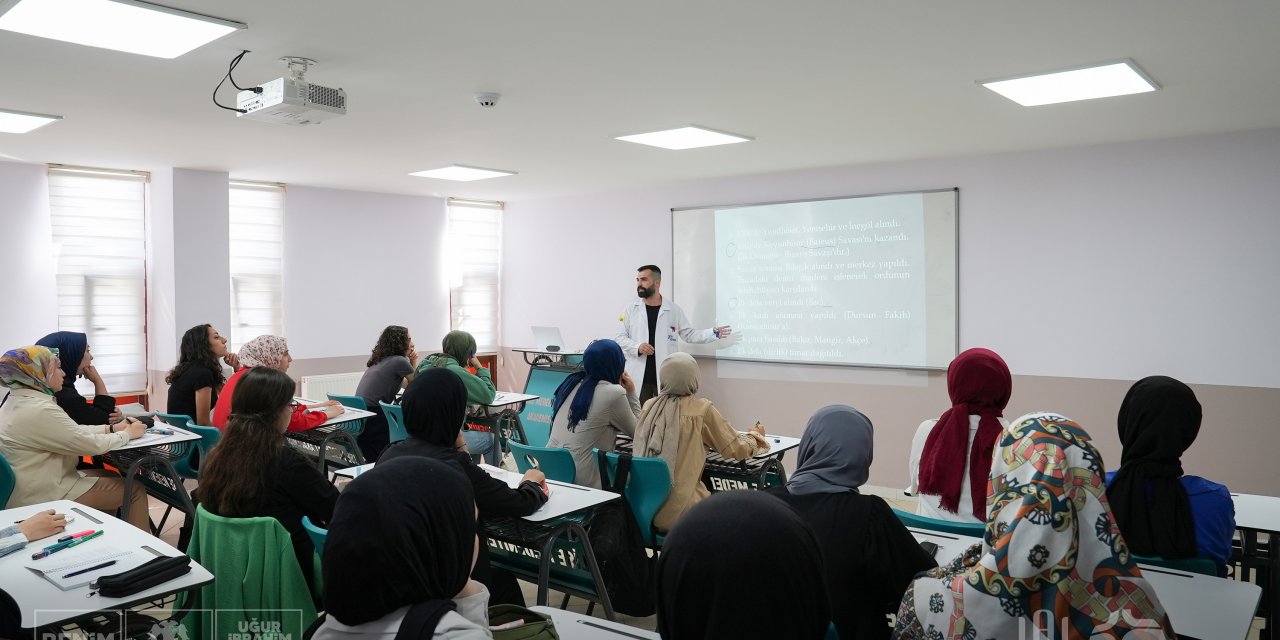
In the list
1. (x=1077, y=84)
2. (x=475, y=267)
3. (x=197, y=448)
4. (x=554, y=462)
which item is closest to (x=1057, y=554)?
(x=554, y=462)

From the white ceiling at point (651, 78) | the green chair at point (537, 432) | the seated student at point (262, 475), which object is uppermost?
the white ceiling at point (651, 78)

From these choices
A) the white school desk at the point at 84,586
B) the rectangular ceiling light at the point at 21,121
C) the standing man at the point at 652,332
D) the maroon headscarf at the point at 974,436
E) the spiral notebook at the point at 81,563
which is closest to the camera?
the white school desk at the point at 84,586

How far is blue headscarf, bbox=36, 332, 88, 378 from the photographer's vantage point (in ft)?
14.2

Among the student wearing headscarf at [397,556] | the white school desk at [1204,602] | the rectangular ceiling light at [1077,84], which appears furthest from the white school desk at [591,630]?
the rectangular ceiling light at [1077,84]

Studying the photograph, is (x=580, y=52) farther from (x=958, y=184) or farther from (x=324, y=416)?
(x=958, y=184)

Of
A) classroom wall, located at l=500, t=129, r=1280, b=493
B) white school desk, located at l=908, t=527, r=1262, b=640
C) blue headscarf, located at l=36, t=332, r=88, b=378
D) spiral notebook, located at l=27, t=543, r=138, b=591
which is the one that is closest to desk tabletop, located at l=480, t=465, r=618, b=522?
spiral notebook, located at l=27, t=543, r=138, b=591

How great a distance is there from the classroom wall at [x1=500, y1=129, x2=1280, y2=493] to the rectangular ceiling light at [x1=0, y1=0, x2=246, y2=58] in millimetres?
4808

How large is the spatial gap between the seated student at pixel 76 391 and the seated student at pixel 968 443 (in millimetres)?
3940

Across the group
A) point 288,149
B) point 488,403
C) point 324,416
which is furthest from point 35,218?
point 488,403

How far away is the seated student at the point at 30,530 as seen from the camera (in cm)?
231

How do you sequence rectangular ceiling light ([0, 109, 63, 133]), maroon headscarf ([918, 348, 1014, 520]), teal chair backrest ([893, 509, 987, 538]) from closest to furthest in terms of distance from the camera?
teal chair backrest ([893, 509, 987, 538]) < maroon headscarf ([918, 348, 1014, 520]) < rectangular ceiling light ([0, 109, 63, 133])

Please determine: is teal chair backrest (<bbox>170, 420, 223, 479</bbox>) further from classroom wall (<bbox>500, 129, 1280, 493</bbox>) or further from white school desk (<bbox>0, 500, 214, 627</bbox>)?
classroom wall (<bbox>500, 129, 1280, 493</bbox>)

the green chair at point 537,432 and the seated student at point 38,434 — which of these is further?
the green chair at point 537,432

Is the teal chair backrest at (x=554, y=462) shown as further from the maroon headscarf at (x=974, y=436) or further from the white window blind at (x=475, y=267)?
the white window blind at (x=475, y=267)
